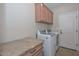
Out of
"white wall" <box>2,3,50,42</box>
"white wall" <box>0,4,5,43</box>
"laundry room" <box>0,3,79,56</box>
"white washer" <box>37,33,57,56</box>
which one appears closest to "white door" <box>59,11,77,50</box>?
"laundry room" <box>0,3,79,56</box>

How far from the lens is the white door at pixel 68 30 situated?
146 centimetres

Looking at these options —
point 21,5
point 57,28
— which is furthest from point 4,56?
point 57,28

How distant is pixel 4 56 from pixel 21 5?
2.16ft

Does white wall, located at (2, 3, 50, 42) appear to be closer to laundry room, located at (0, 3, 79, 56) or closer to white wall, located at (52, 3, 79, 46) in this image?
laundry room, located at (0, 3, 79, 56)

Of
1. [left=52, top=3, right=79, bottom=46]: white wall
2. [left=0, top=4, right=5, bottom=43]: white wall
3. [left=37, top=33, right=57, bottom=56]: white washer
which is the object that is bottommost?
[left=37, top=33, right=57, bottom=56]: white washer

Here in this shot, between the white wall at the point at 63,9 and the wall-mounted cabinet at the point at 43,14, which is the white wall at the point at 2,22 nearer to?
the wall-mounted cabinet at the point at 43,14

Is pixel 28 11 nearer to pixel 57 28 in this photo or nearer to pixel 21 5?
pixel 21 5

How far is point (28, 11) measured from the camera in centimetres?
153

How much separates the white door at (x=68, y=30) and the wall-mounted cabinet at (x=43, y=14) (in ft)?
0.51

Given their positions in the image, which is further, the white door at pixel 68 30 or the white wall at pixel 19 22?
the white door at pixel 68 30

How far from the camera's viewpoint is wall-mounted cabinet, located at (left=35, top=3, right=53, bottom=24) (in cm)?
147

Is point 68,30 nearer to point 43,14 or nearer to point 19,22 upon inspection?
point 43,14

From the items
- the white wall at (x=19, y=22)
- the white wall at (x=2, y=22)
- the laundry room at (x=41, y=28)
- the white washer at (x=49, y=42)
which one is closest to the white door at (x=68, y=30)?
the laundry room at (x=41, y=28)

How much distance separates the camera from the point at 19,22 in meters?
1.44
